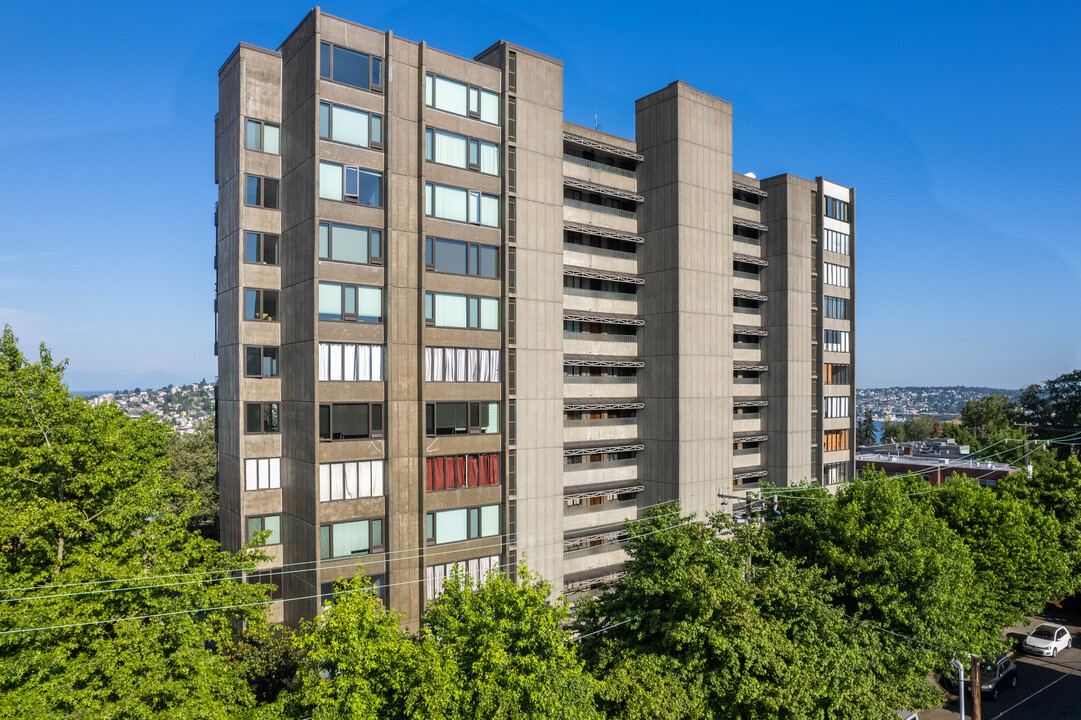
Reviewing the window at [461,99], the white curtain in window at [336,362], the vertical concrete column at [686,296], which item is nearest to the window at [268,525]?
the white curtain in window at [336,362]

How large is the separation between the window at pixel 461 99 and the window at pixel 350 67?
288 cm

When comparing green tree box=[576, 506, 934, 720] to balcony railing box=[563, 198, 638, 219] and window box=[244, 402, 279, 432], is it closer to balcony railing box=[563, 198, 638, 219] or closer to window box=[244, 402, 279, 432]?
window box=[244, 402, 279, 432]

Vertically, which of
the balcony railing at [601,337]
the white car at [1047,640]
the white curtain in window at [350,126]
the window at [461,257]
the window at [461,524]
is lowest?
the white car at [1047,640]

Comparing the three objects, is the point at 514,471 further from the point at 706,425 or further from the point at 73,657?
the point at 73,657

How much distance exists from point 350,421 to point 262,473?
673 centimetres

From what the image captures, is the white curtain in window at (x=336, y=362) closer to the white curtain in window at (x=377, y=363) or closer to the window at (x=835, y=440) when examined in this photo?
the white curtain in window at (x=377, y=363)

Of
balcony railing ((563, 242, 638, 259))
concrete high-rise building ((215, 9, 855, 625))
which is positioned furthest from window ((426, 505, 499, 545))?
balcony railing ((563, 242, 638, 259))

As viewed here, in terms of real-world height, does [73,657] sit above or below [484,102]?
below

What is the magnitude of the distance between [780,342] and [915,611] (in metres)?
30.6

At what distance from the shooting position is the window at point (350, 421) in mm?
33125

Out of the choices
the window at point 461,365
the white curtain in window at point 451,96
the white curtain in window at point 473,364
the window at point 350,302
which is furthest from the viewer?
the white curtain in window at point 473,364

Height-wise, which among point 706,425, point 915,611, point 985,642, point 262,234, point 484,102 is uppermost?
point 484,102

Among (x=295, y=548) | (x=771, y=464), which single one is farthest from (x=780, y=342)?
(x=295, y=548)

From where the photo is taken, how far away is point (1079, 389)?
103562 millimetres
